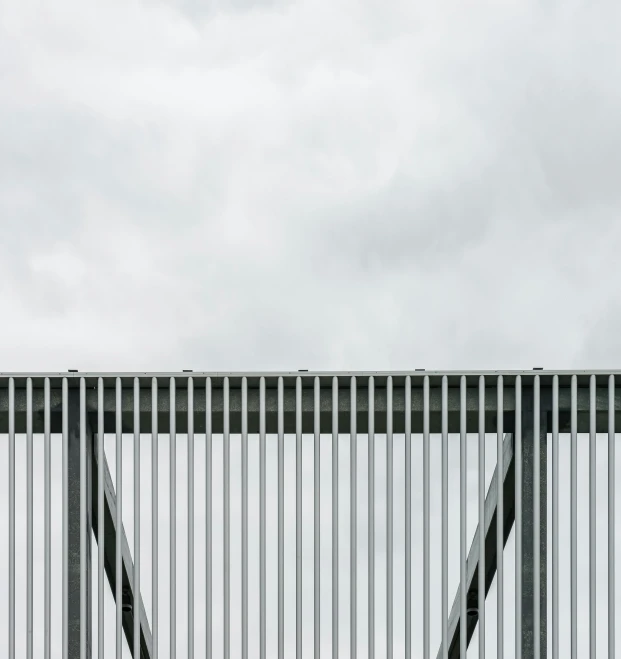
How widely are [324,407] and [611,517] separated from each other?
8.98ft

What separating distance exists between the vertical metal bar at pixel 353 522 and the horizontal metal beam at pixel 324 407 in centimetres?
19

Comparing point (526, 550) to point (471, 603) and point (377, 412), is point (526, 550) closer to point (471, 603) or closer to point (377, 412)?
point (471, 603)

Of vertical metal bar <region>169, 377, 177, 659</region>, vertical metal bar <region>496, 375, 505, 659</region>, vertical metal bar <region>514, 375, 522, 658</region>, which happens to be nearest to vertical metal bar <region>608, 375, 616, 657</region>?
Answer: vertical metal bar <region>514, 375, 522, 658</region>

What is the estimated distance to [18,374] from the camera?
9.44 metres

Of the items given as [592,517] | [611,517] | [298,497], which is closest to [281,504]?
[298,497]

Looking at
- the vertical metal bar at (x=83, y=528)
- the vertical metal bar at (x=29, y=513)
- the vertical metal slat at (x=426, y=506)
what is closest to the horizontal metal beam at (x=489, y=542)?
the vertical metal slat at (x=426, y=506)

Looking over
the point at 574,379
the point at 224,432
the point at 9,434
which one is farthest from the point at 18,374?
the point at 574,379

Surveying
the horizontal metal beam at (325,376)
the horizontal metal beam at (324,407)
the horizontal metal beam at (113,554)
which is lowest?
the horizontal metal beam at (113,554)

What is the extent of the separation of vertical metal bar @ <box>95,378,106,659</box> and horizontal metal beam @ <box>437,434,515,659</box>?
2.99 meters

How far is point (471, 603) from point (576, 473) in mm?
1545

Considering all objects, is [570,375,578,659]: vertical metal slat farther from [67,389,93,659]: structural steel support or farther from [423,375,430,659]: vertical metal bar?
[67,389,93,659]: structural steel support

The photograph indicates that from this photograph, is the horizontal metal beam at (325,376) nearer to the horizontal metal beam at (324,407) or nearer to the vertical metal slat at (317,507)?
the horizontal metal beam at (324,407)

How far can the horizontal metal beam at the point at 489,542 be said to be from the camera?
9.46 m

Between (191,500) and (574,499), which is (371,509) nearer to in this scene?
(191,500)
